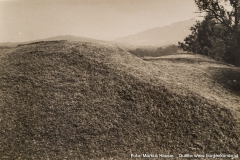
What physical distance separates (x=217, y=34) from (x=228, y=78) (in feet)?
34.7

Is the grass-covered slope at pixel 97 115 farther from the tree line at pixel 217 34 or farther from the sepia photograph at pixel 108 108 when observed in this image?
the tree line at pixel 217 34

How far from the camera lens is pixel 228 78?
10695mm

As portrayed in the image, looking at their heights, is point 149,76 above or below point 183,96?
above

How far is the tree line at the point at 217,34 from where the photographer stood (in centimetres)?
1711

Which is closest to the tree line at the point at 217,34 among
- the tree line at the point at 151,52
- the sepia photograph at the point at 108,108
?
the tree line at the point at 151,52

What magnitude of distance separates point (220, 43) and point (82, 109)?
1607 centimetres

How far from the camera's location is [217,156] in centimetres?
605

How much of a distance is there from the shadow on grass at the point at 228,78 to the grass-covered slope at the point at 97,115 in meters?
2.66

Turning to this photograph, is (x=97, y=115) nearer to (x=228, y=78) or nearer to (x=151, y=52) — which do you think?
(x=228, y=78)

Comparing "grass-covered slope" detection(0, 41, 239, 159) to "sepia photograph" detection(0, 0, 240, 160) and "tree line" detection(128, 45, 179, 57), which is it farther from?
"tree line" detection(128, 45, 179, 57)

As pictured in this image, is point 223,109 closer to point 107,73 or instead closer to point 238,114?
point 238,114

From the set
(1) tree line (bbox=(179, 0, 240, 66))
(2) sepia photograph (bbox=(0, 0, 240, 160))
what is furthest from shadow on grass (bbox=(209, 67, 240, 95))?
(1) tree line (bbox=(179, 0, 240, 66))

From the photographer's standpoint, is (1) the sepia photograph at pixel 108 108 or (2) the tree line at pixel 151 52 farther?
(2) the tree line at pixel 151 52

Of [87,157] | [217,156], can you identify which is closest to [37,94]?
[87,157]
